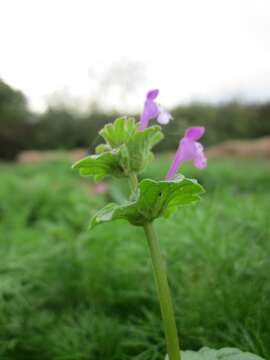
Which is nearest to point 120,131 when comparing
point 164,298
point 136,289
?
point 164,298

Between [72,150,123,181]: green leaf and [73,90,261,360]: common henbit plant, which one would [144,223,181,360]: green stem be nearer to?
[73,90,261,360]: common henbit plant

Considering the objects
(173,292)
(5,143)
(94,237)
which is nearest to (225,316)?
(173,292)

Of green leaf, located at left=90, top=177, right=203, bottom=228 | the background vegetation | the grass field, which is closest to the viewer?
green leaf, located at left=90, top=177, right=203, bottom=228

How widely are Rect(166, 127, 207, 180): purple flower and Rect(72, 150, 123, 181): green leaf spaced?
10 centimetres

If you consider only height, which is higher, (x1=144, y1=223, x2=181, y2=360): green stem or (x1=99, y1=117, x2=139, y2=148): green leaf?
(x1=99, y1=117, x2=139, y2=148): green leaf

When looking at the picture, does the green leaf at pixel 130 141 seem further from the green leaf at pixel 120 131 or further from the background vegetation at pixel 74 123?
the background vegetation at pixel 74 123

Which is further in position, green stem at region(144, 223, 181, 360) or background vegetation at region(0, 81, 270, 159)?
background vegetation at region(0, 81, 270, 159)

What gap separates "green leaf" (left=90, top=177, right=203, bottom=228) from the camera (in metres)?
0.67

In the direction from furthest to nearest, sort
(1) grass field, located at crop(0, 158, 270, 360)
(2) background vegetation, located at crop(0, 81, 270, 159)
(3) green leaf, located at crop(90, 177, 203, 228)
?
(2) background vegetation, located at crop(0, 81, 270, 159), (1) grass field, located at crop(0, 158, 270, 360), (3) green leaf, located at crop(90, 177, 203, 228)

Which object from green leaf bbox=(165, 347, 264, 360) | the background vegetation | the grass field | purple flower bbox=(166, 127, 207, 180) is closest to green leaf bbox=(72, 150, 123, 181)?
purple flower bbox=(166, 127, 207, 180)

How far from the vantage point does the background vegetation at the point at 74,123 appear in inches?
562

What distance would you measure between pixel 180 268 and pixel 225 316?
0.34m

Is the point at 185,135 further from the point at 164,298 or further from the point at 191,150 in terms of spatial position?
the point at 164,298

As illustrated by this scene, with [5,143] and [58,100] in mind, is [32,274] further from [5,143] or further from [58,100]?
[5,143]
